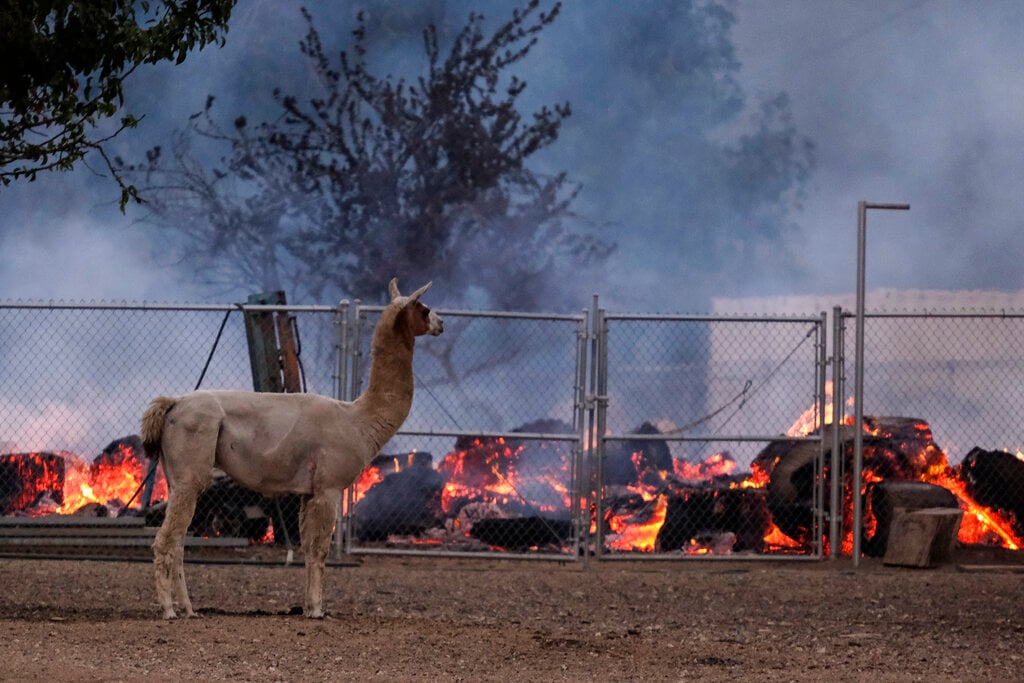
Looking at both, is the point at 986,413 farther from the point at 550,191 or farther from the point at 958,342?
the point at 550,191

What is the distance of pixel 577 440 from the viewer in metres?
13.0

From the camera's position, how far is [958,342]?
1848 cm

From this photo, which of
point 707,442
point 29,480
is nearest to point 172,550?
point 29,480

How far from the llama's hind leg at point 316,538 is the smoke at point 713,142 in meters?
13.2

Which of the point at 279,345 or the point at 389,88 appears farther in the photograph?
the point at 389,88

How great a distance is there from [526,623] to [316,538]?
1.75 metres

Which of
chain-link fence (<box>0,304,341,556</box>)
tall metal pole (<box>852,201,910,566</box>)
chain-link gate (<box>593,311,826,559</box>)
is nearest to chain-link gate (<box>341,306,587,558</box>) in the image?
chain-link gate (<box>593,311,826,559</box>)

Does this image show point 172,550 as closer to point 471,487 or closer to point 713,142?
point 471,487

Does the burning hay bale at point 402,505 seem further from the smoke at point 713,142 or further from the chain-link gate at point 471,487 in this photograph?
the smoke at point 713,142

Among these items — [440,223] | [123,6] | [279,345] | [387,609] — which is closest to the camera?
[123,6]

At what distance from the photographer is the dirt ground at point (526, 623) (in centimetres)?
731

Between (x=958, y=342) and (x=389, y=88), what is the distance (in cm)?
1027

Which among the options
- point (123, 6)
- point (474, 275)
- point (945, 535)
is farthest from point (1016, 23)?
point (123, 6)

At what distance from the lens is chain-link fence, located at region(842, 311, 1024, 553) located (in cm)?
1452
